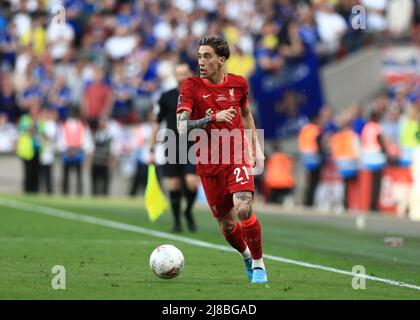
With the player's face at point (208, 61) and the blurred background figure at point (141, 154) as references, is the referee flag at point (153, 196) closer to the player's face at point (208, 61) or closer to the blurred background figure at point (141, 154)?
the player's face at point (208, 61)

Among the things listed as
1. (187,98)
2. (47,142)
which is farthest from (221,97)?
(47,142)

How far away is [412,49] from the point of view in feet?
97.0

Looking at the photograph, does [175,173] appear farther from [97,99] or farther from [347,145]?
[97,99]

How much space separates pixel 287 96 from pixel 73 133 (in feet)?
20.3

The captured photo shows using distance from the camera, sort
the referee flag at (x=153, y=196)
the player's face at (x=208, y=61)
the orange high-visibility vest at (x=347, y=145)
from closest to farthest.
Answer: the player's face at (x=208, y=61) < the referee flag at (x=153, y=196) < the orange high-visibility vest at (x=347, y=145)

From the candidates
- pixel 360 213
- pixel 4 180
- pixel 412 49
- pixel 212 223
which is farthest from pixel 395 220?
pixel 4 180

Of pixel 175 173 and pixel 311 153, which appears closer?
pixel 175 173

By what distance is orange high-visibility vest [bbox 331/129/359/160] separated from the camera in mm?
26641

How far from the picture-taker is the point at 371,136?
83.7ft

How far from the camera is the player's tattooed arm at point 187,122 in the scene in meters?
10.8

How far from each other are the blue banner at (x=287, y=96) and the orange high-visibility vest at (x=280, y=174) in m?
0.67

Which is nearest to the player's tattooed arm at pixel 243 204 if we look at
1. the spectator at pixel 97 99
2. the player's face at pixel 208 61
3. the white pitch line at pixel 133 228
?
the player's face at pixel 208 61

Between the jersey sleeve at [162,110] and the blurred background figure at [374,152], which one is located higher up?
the jersey sleeve at [162,110]

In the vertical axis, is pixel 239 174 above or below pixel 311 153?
above
